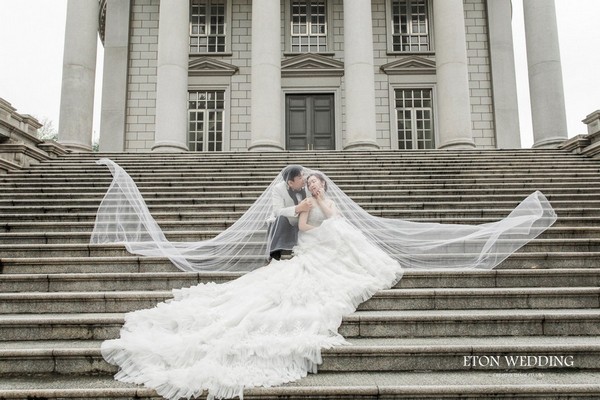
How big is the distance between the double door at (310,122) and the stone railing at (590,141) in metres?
10.8

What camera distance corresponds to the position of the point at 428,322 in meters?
5.34

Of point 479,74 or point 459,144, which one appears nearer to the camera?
point 459,144

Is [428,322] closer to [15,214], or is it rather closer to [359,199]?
[359,199]

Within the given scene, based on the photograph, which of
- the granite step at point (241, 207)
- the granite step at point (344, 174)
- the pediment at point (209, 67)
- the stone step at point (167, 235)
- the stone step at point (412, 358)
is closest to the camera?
the stone step at point (412, 358)

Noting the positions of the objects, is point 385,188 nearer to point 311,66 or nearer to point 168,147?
point 168,147

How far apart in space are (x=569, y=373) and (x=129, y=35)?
81.8 ft

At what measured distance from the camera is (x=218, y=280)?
652 cm

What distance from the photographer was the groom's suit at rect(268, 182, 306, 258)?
6.31m

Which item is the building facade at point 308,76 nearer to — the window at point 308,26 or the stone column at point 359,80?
the window at point 308,26

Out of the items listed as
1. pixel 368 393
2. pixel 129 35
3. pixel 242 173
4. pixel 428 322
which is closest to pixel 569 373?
pixel 428 322

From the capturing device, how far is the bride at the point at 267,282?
437 centimetres

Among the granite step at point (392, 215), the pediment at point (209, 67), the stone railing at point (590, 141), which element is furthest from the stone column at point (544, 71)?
the pediment at point (209, 67)

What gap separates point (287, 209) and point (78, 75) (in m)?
15.2

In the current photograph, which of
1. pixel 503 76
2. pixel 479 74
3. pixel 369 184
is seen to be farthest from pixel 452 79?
pixel 503 76
